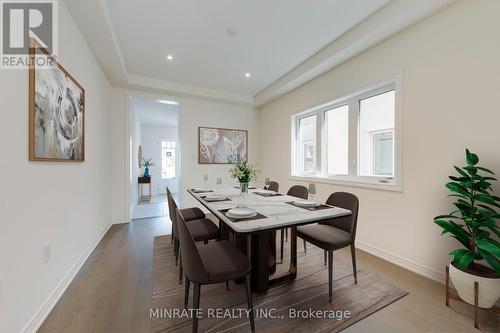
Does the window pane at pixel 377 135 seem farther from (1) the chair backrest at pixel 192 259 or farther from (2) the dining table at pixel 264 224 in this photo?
(1) the chair backrest at pixel 192 259

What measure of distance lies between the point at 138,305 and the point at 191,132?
138 inches

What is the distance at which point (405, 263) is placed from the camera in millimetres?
2291

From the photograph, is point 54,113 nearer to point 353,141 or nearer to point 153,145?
point 353,141

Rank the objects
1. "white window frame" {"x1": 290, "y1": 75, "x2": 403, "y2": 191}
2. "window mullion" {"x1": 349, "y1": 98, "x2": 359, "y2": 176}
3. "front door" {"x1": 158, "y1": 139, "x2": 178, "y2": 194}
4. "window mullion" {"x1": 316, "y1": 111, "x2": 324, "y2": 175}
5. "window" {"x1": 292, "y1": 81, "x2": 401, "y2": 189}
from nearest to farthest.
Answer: "white window frame" {"x1": 290, "y1": 75, "x2": 403, "y2": 191}
"window" {"x1": 292, "y1": 81, "x2": 401, "y2": 189}
"window mullion" {"x1": 349, "y1": 98, "x2": 359, "y2": 176}
"window mullion" {"x1": 316, "y1": 111, "x2": 324, "y2": 175}
"front door" {"x1": 158, "y1": 139, "x2": 178, "y2": 194}

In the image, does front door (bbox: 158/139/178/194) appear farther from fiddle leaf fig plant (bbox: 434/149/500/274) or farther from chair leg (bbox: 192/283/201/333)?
fiddle leaf fig plant (bbox: 434/149/500/274)

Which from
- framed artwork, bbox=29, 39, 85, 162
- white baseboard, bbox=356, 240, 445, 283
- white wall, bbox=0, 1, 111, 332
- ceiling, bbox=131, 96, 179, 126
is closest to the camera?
white wall, bbox=0, 1, 111, 332

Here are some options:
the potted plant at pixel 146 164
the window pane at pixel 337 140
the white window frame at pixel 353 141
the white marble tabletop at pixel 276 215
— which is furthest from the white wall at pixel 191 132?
the white marble tabletop at pixel 276 215

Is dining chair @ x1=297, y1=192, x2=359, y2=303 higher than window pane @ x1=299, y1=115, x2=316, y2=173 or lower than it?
lower

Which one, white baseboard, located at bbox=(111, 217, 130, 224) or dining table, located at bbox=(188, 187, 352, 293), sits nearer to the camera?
dining table, located at bbox=(188, 187, 352, 293)

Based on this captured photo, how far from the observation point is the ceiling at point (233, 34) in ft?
6.93

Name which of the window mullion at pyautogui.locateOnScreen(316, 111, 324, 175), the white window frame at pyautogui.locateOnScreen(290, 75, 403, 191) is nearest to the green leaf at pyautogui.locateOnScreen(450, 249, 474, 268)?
the white window frame at pyautogui.locateOnScreen(290, 75, 403, 191)

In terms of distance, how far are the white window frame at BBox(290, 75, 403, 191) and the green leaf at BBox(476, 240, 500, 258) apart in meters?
0.97

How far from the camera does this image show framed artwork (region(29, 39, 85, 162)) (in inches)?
57.2

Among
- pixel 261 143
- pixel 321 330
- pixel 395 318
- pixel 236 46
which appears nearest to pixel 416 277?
pixel 395 318
